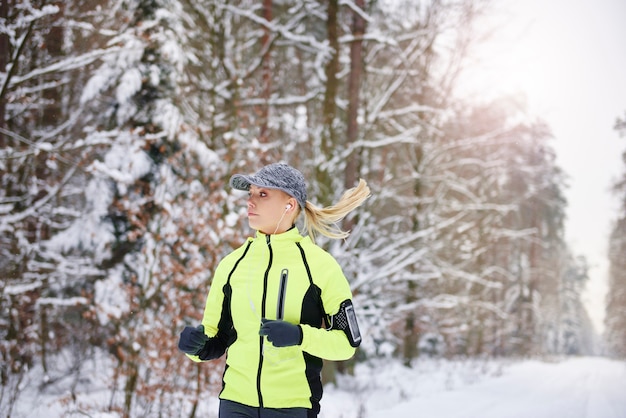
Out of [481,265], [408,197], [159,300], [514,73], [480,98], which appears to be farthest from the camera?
[481,265]

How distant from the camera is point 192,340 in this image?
2.60m

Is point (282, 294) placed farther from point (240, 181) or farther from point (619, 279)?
point (619, 279)

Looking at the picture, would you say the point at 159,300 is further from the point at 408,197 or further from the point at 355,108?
the point at 408,197

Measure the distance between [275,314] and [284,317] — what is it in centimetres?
5

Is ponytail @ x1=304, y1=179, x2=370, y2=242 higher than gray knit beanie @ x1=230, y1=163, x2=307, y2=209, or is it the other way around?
gray knit beanie @ x1=230, y1=163, x2=307, y2=209

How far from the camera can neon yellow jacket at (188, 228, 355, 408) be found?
2553 millimetres

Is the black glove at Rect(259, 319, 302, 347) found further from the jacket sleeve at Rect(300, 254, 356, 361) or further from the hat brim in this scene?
the hat brim

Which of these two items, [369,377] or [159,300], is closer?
[159,300]

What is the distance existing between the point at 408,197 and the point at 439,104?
262 inches

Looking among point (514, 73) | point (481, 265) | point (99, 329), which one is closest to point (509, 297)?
point (481, 265)

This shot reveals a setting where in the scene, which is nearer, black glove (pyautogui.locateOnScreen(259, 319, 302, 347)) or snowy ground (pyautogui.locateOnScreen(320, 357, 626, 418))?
black glove (pyautogui.locateOnScreen(259, 319, 302, 347))

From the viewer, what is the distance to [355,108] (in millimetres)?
10500

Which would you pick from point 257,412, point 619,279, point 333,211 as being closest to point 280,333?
point 257,412

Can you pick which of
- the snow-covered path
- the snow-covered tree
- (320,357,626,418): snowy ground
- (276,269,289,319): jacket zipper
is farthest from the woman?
the snow-covered tree
